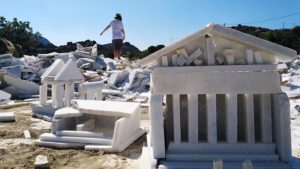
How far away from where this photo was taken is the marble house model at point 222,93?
3.66 m

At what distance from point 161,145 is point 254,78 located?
4.12 ft

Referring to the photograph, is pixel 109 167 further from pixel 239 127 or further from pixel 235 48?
pixel 235 48

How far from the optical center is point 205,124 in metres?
4.23

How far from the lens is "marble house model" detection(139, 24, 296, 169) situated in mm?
3664

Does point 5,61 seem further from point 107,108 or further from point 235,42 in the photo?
point 235,42

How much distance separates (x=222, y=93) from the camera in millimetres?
3719

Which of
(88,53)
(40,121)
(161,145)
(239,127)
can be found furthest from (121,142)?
(88,53)

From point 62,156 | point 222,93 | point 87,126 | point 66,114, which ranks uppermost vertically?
point 222,93

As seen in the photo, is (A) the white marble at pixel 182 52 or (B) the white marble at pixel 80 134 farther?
(B) the white marble at pixel 80 134

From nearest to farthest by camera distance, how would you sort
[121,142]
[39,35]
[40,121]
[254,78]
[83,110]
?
[254,78] → [121,142] → [83,110] → [40,121] → [39,35]

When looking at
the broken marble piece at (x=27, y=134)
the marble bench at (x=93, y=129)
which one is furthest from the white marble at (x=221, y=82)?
the broken marble piece at (x=27, y=134)

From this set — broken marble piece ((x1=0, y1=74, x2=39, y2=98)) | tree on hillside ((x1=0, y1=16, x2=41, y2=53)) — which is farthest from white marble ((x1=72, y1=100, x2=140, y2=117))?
tree on hillside ((x1=0, y1=16, x2=41, y2=53))

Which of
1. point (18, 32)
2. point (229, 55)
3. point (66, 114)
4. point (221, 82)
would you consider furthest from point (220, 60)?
point (18, 32)

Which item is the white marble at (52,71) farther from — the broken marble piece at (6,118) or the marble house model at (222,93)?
the marble house model at (222,93)
